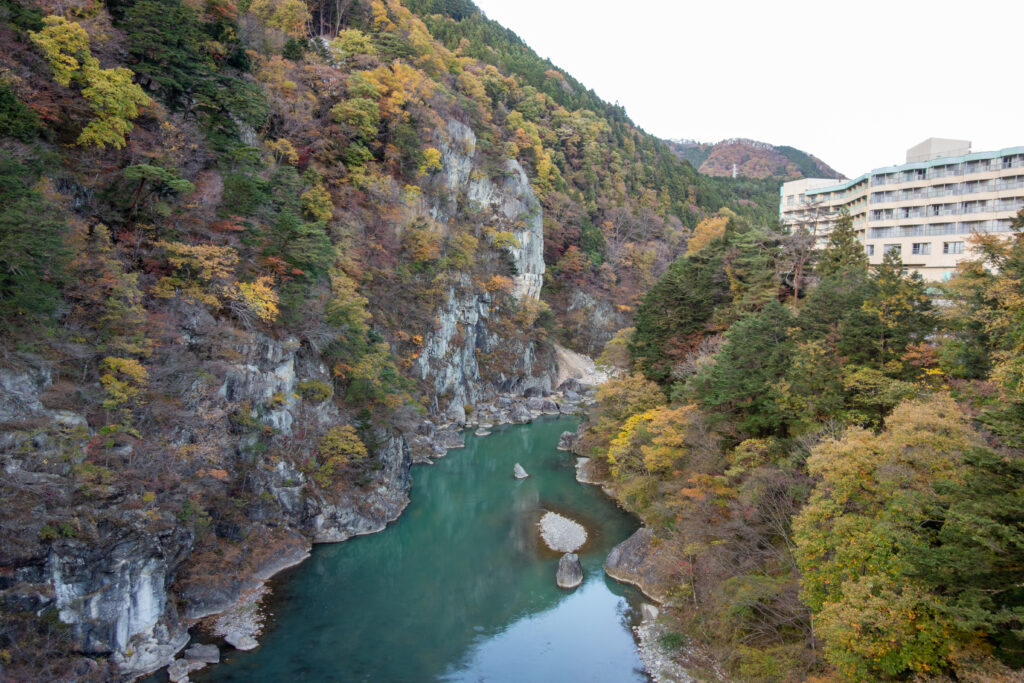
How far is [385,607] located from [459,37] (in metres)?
64.2

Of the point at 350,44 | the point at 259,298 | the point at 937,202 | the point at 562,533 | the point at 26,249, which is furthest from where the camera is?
the point at 350,44

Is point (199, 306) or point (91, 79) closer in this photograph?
point (91, 79)

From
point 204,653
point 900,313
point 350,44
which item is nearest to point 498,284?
point 350,44

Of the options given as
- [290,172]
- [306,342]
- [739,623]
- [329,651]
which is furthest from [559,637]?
[290,172]

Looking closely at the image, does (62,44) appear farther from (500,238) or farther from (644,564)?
(500,238)

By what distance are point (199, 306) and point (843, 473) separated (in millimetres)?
19772

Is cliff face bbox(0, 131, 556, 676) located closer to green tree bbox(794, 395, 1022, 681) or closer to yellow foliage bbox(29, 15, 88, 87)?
yellow foliage bbox(29, 15, 88, 87)

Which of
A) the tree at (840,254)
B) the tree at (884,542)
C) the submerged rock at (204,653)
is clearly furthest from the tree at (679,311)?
the submerged rock at (204,653)

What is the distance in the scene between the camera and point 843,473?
11.8 meters

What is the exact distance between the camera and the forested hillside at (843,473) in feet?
29.8

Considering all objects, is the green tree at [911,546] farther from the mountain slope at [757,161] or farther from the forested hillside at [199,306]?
the mountain slope at [757,161]

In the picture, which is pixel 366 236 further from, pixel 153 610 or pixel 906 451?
pixel 906 451

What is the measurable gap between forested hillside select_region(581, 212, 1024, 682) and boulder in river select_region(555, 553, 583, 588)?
266 centimetres

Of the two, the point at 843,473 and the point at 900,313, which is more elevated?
the point at 900,313
